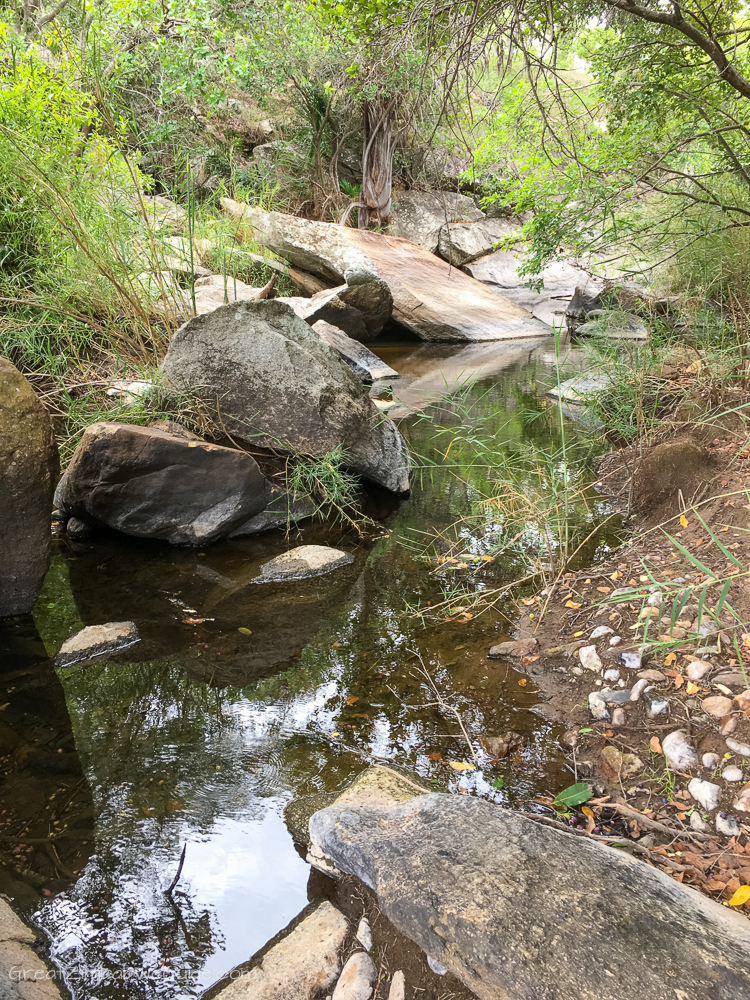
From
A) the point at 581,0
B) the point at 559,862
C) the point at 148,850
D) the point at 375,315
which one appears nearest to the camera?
the point at 559,862

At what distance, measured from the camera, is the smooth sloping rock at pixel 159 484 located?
3.72 m

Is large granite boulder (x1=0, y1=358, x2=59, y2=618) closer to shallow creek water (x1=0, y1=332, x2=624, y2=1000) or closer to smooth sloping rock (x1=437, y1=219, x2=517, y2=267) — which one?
shallow creek water (x1=0, y1=332, x2=624, y2=1000)

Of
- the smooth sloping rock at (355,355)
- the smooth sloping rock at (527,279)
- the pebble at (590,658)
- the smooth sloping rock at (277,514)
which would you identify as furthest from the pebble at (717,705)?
the smooth sloping rock at (527,279)

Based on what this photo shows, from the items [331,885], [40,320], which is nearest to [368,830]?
[331,885]

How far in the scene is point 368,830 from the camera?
62.6 inches

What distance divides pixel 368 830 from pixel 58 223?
15.2 feet

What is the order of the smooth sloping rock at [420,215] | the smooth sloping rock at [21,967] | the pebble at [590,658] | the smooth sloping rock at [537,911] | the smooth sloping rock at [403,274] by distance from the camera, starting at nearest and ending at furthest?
the smooth sloping rock at [537,911]
the smooth sloping rock at [21,967]
the pebble at [590,658]
the smooth sloping rock at [403,274]
the smooth sloping rock at [420,215]

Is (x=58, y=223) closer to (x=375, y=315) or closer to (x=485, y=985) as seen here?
(x=485, y=985)

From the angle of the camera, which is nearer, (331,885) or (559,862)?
(559,862)

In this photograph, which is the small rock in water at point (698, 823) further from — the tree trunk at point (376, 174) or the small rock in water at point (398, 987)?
the tree trunk at point (376, 174)

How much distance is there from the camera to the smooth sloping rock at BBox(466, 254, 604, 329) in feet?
45.9

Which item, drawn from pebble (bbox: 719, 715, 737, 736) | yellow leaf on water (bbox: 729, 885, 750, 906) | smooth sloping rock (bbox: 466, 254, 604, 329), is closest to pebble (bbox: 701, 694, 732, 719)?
pebble (bbox: 719, 715, 737, 736)

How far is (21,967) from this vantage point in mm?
1454

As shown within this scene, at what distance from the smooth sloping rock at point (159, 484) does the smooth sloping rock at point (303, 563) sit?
534 millimetres
